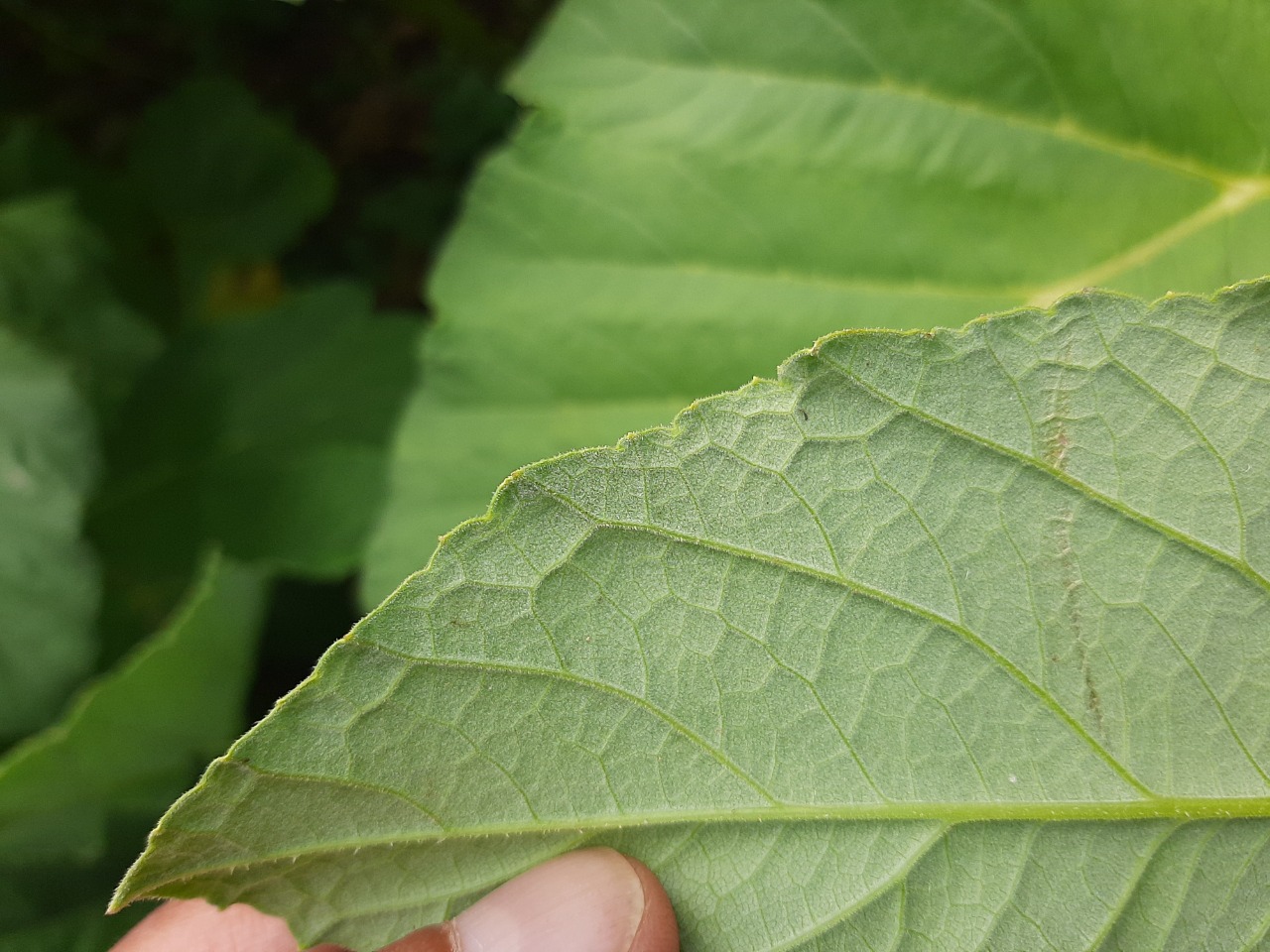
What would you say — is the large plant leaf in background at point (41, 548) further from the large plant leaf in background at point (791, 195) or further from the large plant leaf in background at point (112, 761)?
the large plant leaf in background at point (791, 195)

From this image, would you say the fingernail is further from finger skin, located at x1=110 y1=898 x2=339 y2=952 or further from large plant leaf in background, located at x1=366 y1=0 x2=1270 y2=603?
large plant leaf in background, located at x1=366 y1=0 x2=1270 y2=603

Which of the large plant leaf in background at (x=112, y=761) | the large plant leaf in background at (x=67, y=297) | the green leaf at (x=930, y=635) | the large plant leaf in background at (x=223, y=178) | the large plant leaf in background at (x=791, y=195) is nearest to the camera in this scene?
the green leaf at (x=930, y=635)

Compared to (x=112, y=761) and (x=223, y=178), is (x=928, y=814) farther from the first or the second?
(x=223, y=178)

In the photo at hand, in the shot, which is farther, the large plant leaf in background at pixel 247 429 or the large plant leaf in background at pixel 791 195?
the large plant leaf in background at pixel 247 429

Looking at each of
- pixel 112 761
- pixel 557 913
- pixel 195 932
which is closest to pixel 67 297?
pixel 112 761

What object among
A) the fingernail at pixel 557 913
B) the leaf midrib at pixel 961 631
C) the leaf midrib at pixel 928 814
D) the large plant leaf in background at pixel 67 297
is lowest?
the large plant leaf in background at pixel 67 297

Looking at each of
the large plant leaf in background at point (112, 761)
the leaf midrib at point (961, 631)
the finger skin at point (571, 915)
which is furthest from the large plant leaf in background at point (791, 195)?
the finger skin at point (571, 915)

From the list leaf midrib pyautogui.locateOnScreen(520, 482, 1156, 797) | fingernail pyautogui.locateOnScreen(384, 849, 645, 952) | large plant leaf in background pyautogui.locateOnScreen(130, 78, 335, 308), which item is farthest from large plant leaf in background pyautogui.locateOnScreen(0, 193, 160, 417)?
leaf midrib pyautogui.locateOnScreen(520, 482, 1156, 797)

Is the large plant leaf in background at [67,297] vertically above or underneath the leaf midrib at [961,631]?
underneath

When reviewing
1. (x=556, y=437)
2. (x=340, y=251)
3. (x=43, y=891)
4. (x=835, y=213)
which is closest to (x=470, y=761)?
(x=556, y=437)
